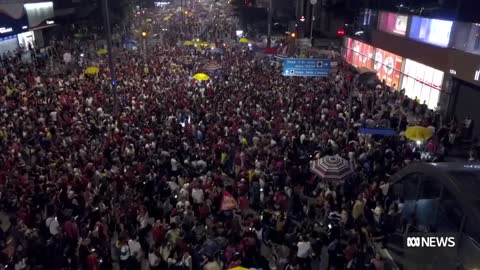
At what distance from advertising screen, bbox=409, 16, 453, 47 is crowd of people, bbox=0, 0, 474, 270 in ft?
13.1

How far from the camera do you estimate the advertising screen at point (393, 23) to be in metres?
28.4

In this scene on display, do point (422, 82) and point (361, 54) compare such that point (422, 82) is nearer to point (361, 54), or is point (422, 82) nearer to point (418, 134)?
point (361, 54)

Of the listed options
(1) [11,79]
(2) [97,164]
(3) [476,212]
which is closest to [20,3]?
(1) [11,79]

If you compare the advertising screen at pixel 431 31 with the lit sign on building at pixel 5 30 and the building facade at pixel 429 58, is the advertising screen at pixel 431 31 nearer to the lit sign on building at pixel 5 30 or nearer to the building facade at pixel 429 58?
the building facade at pixel 429 58

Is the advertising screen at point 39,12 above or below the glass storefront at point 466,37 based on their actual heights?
below

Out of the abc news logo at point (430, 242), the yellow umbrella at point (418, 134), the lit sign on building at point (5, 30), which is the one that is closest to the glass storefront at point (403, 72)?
the yellow umbrella at point (418, 134)

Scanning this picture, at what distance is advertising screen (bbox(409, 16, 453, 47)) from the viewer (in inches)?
916

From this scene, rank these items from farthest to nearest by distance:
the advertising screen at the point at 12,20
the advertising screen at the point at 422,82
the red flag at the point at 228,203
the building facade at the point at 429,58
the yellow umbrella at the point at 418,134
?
the advertising screen at the point at 12,20 < the advertising screen at the point at 422,82 < the building facade at the point at 429,58 < the yellow umbrella at the point at 418,134 < the red flag at the point at 228,203

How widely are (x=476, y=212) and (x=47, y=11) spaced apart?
49256 mm

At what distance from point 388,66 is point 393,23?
304 cm

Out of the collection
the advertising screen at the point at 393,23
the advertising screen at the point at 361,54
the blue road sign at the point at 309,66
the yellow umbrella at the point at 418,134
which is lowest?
the advertising screen at the point at 361,54

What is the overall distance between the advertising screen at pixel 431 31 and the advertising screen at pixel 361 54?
7027mm

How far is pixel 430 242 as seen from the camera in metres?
9.02

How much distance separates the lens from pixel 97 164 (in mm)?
14211
